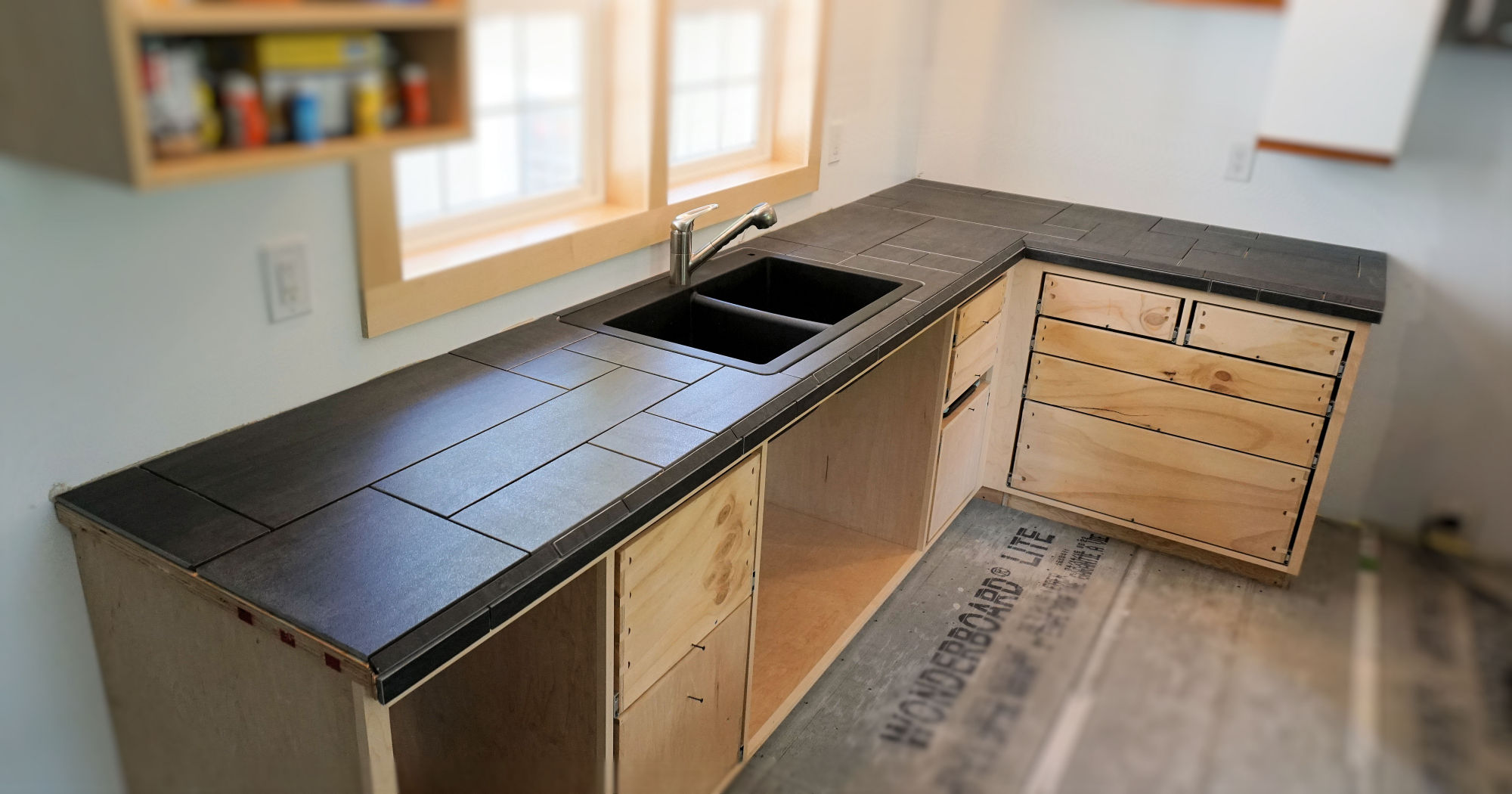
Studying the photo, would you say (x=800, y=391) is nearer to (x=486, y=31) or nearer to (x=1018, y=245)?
(x=486, y=31)

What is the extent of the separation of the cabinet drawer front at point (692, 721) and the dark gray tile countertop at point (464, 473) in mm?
326

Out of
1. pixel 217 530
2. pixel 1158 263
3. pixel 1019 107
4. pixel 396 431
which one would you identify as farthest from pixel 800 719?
pixel 1019 107

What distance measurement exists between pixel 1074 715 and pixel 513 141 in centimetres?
147

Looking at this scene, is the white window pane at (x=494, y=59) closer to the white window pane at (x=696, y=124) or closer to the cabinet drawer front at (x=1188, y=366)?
the white window pane at (x=696, y=124)

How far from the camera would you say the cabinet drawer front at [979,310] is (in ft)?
7.08

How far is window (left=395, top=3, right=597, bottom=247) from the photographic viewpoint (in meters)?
1.50

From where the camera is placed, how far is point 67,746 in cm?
119

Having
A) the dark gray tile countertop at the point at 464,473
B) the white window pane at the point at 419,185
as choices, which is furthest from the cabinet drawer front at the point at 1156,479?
the white window pane at the point at 419,185

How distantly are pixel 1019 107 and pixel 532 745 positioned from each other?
69.3 inches

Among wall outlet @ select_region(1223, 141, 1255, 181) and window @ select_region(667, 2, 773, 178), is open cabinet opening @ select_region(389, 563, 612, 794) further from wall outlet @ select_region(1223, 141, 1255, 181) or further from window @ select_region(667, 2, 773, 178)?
window @ select_region(667, 2, 773, 178)

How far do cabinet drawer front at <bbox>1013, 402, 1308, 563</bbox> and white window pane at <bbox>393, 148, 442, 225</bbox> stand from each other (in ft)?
5.12

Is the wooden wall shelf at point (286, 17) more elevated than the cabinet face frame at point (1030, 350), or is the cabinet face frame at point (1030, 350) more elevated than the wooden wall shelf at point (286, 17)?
the wooden wall shelf at point (286, 17)

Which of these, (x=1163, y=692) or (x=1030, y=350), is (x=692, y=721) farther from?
(x=1030, y=350)

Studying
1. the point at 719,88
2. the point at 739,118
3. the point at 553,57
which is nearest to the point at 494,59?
the point at 553,57
